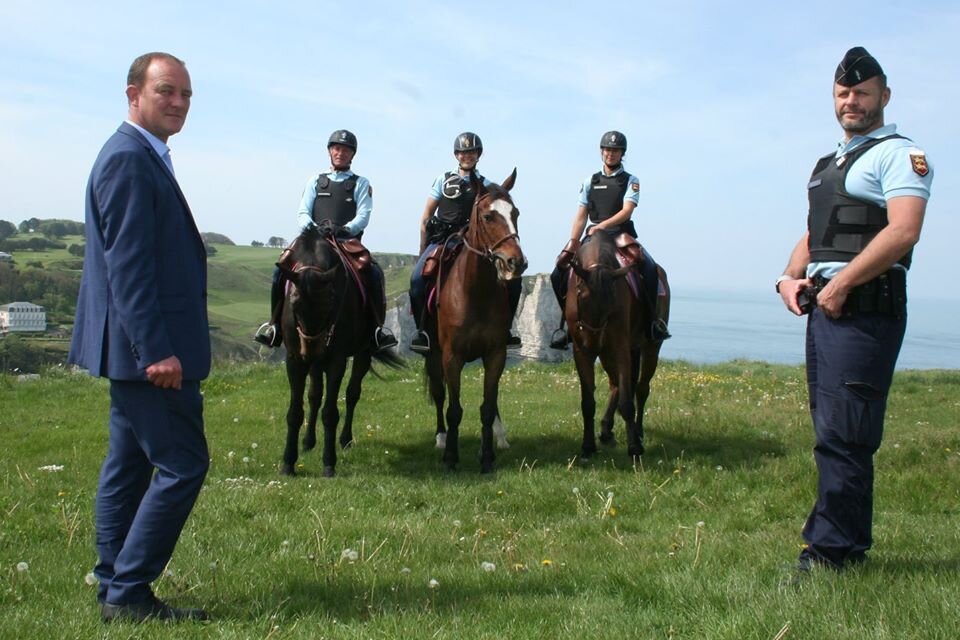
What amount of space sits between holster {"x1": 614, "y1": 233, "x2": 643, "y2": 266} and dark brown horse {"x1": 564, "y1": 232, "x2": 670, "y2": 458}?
1.00 feet

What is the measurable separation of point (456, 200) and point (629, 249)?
7.29 ft

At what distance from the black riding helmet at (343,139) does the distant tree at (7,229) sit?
9212cm

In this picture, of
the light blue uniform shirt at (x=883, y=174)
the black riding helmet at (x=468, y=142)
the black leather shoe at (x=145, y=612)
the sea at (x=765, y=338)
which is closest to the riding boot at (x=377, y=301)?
the black riding helmet at (x=468, y=142)

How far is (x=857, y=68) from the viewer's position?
4.74m

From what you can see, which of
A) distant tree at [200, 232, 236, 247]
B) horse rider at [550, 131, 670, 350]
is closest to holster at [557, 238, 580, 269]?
horse rider at [550, 131, 670, 350]

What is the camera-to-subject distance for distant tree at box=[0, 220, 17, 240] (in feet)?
305

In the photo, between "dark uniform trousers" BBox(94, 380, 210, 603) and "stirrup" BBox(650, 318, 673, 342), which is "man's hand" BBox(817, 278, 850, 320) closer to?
"dark uniform trousers" BBox(94, 380, 210, 603)

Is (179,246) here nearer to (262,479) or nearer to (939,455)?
(262,479)

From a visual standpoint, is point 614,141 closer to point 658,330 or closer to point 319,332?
point 658,330

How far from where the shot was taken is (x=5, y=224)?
321 feet

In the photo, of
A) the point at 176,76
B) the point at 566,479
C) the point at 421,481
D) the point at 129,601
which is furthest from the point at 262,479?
the point at 176,76

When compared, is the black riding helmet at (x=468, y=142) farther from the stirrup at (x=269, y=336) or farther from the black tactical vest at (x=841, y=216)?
→ the black tactical vest at (x=841, y=216)

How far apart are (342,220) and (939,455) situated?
7.21 m

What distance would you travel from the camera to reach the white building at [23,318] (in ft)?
165
